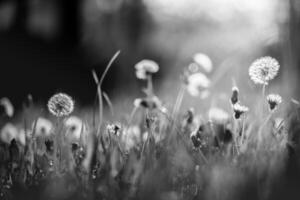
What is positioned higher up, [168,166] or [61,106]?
[61,106]

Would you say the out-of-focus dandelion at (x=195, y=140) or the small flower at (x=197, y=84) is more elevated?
the small flower at (x=197, y=84)

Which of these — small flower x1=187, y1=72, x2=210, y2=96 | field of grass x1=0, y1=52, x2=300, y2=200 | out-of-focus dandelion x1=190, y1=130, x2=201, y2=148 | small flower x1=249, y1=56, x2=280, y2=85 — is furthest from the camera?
small flower x1=187, y1=72, x2=210, y2=96

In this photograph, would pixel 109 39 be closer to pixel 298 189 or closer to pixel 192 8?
pixel 298 189

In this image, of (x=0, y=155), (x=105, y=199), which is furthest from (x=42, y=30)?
(x=105, y=199)

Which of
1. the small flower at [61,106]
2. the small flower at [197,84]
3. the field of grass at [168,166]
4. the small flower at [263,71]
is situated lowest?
the field of grass at [168,166]

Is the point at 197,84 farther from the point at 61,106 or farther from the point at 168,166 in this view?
the point at 168,166

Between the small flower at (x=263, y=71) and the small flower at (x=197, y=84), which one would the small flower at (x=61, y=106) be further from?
the small flower at (x=263, y=71)

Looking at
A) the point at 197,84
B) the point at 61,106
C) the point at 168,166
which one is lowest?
the point at 168,166

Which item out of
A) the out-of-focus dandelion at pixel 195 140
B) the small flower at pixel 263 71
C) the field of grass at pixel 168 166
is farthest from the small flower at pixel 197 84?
the out-of-focus dandelion at pixel 195 140

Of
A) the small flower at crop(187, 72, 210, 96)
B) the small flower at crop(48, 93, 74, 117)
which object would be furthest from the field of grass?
the small flower at crop(187, 72, 210, 96)

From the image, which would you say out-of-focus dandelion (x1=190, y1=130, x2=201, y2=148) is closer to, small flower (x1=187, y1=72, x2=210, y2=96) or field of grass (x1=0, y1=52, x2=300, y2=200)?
field of grass (x1=0, y1=52, x2=300, y2=200)

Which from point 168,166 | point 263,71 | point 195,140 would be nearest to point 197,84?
point 263,71

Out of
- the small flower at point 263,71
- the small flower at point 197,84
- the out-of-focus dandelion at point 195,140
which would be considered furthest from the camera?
the small flower at point 197,84
